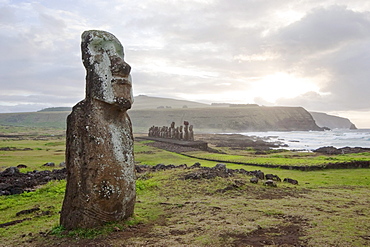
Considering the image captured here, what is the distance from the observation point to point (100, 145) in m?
6.98

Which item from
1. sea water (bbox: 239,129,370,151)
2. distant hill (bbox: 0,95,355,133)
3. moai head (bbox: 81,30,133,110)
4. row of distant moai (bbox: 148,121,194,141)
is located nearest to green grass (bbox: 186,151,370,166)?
row of distant moai (bbox: 148,121,194,141)

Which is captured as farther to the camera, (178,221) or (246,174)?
(246,174)

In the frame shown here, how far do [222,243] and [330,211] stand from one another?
375 cm

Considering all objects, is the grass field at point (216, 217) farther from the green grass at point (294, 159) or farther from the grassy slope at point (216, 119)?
the grassy slope at point (216, 119)

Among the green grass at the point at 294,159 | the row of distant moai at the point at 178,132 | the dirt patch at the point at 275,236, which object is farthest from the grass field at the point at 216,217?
the row of distant moai at the point at 178,132

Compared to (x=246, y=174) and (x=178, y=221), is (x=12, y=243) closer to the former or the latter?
(x=178, y=221)

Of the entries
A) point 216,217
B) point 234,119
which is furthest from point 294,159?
point 234,119

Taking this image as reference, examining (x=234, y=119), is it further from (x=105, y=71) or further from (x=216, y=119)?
(x=105, y=71)

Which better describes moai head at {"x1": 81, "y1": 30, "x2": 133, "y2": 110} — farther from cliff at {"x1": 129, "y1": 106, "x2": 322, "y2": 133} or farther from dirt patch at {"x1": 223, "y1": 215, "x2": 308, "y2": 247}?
cliff at {"x1": 129, "y1": 106, "x2": 322, "y2": 133}

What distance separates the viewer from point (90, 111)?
23.4 ft

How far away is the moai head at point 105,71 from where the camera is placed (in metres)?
7.16

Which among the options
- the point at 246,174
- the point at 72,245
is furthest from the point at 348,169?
the point at 72,245

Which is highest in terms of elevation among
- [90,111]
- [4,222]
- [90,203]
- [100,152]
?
[90,111]

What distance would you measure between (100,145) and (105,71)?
1.77 m
